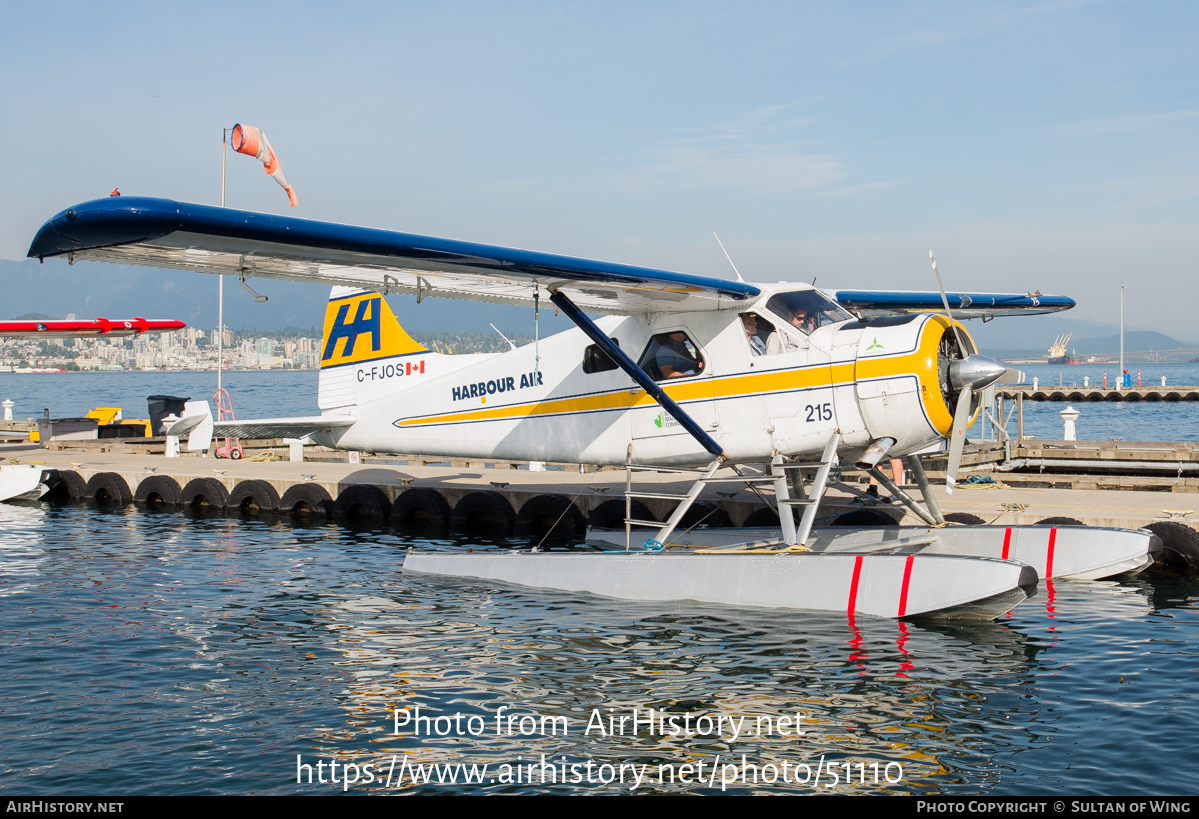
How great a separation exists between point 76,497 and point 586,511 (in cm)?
1210

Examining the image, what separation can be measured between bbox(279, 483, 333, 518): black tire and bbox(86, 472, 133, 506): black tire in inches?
163

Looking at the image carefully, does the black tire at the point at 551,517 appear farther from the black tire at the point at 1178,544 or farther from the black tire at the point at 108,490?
the black tire at the point at 108,490

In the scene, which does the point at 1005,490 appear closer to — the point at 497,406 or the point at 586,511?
the point at 586,511

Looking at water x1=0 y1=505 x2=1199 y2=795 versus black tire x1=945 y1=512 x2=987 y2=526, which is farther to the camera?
black tire x1=945 y1=512 x2=987 y2=526

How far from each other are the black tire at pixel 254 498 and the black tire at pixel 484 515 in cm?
411

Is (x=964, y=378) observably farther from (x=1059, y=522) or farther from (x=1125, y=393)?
(x=1125, y=393)

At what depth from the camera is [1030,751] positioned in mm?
6031

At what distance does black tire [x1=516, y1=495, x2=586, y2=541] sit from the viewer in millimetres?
15398

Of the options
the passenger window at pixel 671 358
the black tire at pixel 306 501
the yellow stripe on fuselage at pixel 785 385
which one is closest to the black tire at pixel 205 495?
the black tire at pixel 306 501

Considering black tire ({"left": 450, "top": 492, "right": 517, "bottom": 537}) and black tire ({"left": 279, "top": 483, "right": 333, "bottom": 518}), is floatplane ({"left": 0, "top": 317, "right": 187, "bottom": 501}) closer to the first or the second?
black tire ({"left": 279, "top": 483, "right": 333, "bottom": 518})

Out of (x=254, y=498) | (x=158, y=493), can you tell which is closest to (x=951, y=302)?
(x=254, y=498)

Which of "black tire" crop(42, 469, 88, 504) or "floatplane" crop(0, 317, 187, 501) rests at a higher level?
"floatplane" crop(0, 317, 187, 501)

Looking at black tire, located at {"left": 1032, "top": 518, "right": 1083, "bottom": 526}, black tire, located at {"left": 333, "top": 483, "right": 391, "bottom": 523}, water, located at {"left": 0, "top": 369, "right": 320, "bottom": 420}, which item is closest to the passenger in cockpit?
black tire, located at {"left": 1032, "top": 518, "right": 1083, "bottom": 526}

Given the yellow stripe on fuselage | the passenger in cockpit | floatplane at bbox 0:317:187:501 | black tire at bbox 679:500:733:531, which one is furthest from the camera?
floatplane at bbox 0:317:187:501
